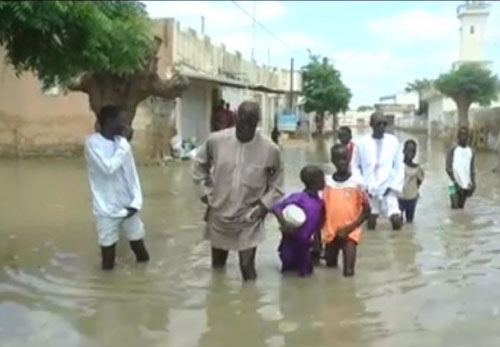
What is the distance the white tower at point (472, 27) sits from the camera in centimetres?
7062

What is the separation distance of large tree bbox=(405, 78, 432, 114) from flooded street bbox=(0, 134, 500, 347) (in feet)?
236

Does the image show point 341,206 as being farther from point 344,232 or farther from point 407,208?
point 407,208

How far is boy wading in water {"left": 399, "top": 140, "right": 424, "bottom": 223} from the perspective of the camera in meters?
10.9

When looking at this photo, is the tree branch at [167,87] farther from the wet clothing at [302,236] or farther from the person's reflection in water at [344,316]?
the person's reflection in water at [344,316]

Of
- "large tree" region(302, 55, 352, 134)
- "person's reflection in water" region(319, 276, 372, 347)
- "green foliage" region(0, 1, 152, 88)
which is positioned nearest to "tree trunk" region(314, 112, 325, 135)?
"large tree" region(302, 55, 352, 134)

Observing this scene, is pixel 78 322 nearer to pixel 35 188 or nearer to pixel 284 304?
pixel 284 304

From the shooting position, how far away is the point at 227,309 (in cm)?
639

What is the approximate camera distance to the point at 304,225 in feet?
24.3

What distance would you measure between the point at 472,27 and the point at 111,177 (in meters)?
67.9

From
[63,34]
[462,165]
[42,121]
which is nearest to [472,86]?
[42,121]

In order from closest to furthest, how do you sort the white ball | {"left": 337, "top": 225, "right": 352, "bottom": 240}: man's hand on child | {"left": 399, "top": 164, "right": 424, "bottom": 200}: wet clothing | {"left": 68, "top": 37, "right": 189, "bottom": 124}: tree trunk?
1. the white ball
2. {"left": 337, "top": 225, "right": 352, "bottom": 240}: man's hand on child
3. {"left": 399, "top": 164, "right": 424, "bottom": 200}: wet clothing
4. {"left": 68, "top": 37, "right": 189, "bottom": 124}: tree trunk

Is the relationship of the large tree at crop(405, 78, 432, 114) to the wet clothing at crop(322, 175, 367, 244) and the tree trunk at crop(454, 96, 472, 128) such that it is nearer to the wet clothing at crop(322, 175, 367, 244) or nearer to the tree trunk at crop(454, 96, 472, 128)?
the tree trunk at crop(454, 96, 472, 128)

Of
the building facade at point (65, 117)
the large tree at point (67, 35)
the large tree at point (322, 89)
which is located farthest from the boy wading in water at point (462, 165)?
the large tree at point (322, 89)

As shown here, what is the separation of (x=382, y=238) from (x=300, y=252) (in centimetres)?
238
